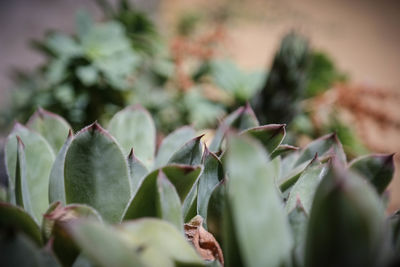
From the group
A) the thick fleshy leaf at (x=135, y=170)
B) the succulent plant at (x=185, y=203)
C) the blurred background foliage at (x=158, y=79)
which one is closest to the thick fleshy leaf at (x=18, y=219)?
the succulent plant at (x=185, y=203)

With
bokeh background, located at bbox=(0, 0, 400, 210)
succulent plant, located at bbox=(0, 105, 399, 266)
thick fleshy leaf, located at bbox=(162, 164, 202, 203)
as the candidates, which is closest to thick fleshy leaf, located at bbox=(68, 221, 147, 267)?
succulent plant, located at bbox=(0, 105, 399, 266)

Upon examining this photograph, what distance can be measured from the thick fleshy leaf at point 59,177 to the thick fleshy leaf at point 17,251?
0.14 meters

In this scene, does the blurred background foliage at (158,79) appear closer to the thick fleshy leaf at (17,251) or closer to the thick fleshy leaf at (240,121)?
the thick fleshy leaf at (240,121)

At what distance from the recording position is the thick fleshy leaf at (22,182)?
0.45 metres

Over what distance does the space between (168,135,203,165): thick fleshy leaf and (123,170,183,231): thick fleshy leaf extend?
3.5 inches

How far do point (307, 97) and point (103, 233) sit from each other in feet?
5.69

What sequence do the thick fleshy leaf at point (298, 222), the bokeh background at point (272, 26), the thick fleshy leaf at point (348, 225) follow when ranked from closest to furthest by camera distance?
the thick fleshy leaf at point (348, 225)
the thick fleshy leaf at point (298, 222)
the bokeh background at point (272, 26)

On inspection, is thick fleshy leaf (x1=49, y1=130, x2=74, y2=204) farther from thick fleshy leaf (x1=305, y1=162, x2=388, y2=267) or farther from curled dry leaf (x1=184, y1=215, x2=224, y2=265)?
thick fleshy leaf (x1=305, y1=162, x2=388, y2=267)

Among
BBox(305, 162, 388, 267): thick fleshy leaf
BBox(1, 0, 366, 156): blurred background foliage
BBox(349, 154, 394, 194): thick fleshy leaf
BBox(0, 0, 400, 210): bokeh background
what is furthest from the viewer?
BBox(0, 0, 400, 210): bokeh background

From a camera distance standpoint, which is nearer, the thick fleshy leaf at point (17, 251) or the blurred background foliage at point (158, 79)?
the thick fleshy leaf at point (17, 251)

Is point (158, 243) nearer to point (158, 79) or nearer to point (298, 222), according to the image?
point (298, 222)

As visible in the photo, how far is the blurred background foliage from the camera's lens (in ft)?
4.49

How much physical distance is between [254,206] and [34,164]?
0.34 m

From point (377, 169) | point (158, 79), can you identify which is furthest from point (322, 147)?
point (158, 79)
